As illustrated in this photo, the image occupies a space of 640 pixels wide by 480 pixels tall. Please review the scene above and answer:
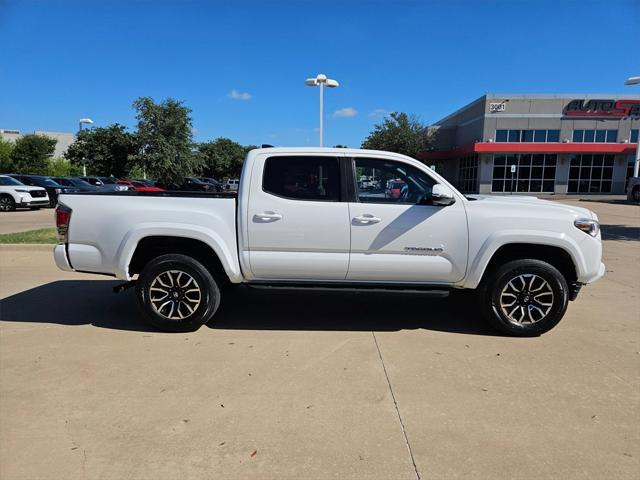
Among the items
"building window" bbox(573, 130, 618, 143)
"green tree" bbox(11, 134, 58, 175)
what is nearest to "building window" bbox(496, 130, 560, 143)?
"building window" bbox(573, 130, 618, 143)

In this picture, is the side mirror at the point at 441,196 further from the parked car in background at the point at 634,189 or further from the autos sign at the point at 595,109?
the autos sign at the point at 595,109

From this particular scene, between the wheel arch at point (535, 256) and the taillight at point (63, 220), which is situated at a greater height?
the taillight at point (63, 220)

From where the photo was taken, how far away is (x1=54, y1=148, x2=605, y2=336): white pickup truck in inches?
183

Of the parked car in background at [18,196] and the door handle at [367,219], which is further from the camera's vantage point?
the parked car in background at [18,196]

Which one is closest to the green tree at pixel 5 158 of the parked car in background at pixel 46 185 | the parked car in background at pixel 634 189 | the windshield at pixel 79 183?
the windshield at pixel 79 183

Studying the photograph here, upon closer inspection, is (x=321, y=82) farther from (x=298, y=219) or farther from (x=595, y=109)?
(x=595, y=109)

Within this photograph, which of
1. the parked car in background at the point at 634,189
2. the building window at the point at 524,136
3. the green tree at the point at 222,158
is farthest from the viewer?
the green tree at the point at 222,158

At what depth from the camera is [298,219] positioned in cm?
467

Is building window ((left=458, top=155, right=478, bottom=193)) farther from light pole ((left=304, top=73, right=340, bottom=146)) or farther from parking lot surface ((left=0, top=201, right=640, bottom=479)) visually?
parking lot surface ((left=0, top=201, right=640, bottom=479))

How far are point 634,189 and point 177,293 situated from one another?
35376mm

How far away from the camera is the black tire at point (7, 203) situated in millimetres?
21000

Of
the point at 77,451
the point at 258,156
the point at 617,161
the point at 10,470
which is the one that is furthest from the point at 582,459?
the point at 617,161

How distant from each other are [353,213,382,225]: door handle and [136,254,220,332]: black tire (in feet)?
5.37

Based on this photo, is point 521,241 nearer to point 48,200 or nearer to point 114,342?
point 114,342
